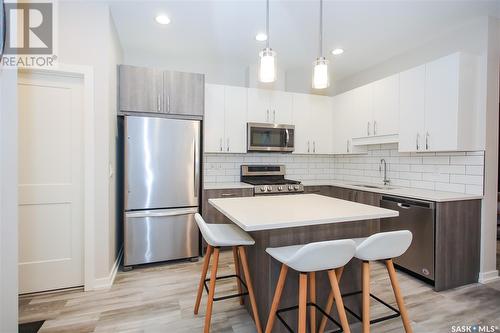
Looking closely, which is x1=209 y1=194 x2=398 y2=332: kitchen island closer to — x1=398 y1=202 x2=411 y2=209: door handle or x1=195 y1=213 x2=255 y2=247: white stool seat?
x1=195 y1=213 x2=255 y2=247: white stool seat

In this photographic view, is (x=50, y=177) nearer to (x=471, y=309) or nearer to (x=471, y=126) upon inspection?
(x=471, y=309)

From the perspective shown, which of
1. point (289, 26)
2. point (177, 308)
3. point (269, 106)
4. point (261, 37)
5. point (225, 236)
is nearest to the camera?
point (225, 236)

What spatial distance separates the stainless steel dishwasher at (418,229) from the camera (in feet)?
8.59

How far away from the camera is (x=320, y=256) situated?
144 cm

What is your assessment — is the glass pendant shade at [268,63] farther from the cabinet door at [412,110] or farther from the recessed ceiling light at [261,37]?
the cabinet door at [412,110]

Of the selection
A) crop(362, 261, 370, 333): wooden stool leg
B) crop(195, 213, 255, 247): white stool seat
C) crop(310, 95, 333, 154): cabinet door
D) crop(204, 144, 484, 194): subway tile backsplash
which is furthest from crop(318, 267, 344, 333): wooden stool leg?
crop(310, 95, 333, 154): cabinet door

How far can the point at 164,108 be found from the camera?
3.22 m

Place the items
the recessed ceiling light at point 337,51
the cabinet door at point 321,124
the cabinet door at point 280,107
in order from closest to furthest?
the recessed ceiling light at point 337,51, the cabinet door at point 280,107, the cabinet door at point 321,124

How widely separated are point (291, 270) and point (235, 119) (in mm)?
2531

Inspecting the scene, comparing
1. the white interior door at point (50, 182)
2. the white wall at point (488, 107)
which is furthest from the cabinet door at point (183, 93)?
the white wall at point (488, 107)

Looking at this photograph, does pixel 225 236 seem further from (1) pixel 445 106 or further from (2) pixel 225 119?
(1) pixel 445 106

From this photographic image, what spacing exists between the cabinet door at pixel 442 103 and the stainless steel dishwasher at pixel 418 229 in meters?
0.65

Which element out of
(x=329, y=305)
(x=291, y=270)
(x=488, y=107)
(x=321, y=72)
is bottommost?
(x=329, y=305)

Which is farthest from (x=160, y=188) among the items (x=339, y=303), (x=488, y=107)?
(x=488, y=107)
